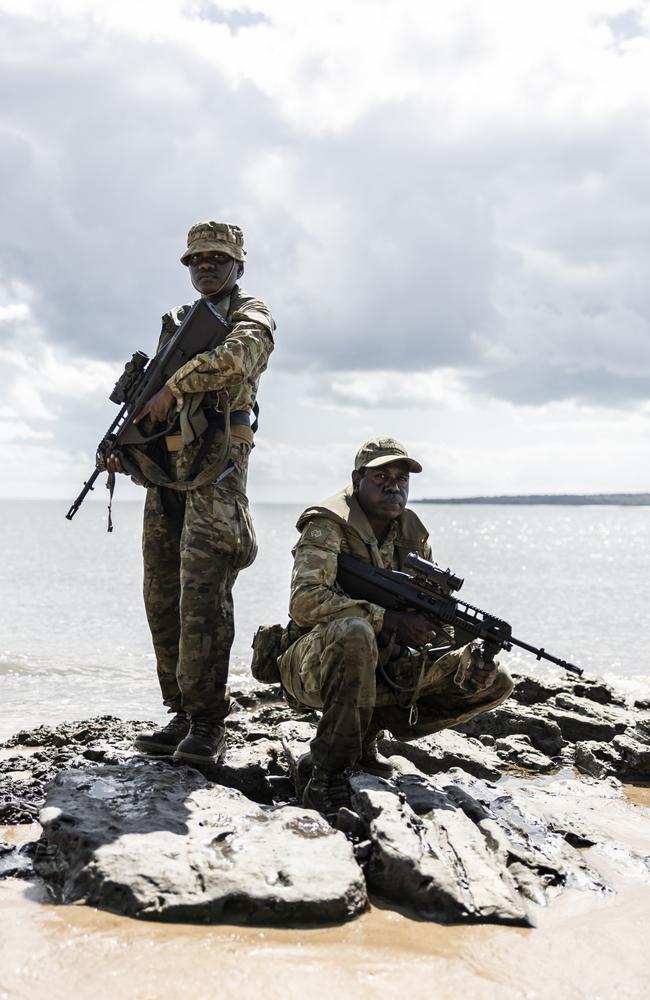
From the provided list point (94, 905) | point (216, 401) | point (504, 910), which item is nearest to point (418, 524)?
point (216, 401)

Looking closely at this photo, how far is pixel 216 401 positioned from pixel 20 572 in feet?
121

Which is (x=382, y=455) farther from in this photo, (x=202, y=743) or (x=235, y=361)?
(x=202, y=743)

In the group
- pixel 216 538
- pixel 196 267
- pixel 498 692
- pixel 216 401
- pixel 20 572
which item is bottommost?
pixel 20 572

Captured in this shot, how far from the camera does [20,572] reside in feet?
130

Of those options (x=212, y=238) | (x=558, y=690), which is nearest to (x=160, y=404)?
(x=212, y=238)

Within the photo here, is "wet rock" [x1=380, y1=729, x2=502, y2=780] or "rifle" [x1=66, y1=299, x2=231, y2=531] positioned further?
"wet rock" [x1=380, y1=729, x2=502, y2=780]

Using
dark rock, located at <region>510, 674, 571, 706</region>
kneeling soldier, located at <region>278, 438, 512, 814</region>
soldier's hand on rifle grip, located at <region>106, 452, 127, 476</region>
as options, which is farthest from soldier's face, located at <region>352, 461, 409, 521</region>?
dark rock, located at <region>510, 674, 571, 706</region>

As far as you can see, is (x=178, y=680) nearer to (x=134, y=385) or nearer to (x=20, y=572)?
(x=134, y=385)

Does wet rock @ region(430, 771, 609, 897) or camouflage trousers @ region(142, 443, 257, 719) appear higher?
camouflage trousers @ region(142, 443, 257, 719)

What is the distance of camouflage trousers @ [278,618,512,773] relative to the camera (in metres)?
4.71

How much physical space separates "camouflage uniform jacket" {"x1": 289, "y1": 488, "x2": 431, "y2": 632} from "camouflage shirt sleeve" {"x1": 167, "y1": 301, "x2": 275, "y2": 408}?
93 cm

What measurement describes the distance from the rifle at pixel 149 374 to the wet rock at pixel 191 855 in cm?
209

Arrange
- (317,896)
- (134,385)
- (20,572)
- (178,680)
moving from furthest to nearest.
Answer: (20,572) < (134,385) < (178,680) < (317,896)

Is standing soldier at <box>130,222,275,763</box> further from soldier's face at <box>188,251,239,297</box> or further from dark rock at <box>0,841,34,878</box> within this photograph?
dark rock at <box>0,841,34,878</box>
